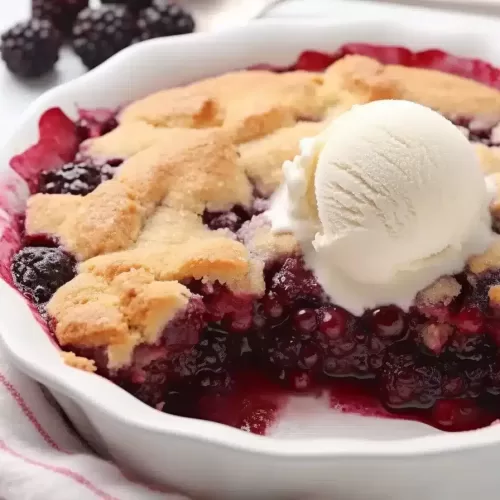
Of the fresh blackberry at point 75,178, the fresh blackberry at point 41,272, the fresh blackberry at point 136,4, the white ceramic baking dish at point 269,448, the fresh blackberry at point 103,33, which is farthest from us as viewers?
the fresh blackberry at point 136,4

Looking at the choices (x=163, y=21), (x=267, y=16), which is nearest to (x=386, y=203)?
(x=163, y=21)

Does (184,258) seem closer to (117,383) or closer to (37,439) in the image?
(117,383)

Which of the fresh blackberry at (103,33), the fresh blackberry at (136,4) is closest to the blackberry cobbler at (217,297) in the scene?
the fresh blackberry at (103,33)

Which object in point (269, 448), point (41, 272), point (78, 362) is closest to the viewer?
point (269, 448)

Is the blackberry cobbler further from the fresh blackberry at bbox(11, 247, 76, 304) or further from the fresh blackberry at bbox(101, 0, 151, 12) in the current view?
the fresh blackberry at bbox(101, 0, 151, 12)

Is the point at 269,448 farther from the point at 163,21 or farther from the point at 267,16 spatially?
the point at 267,16

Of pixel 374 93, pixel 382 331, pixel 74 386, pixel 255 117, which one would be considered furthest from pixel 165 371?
pixel 374 93

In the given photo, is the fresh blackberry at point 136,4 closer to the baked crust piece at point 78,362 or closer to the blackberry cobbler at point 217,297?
the blackberry cobbler at point 217,297

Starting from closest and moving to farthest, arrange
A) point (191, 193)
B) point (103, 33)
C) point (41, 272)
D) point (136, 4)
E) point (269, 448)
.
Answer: point (269, 448) → point (41, 272) → point (191, 193) → point (103, 33) → point (136, 4)
